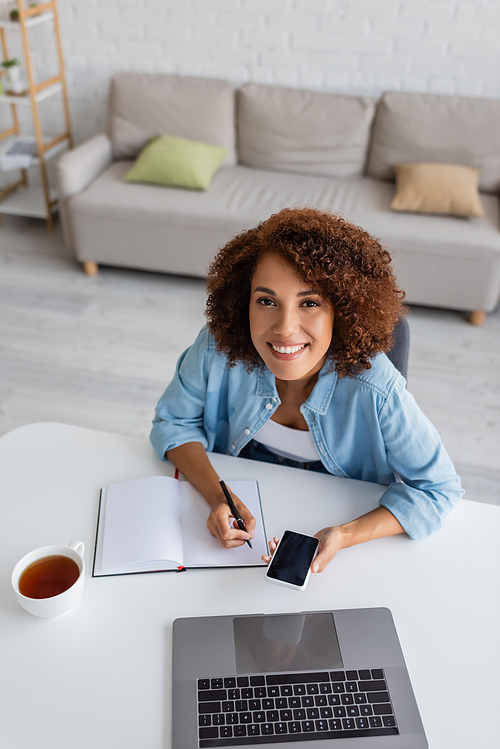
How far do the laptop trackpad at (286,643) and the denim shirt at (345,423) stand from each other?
0.24 metres

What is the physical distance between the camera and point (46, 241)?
346cm

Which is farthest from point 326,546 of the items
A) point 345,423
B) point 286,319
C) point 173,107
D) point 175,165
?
point 173,107

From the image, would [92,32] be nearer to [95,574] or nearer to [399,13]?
[399,13]

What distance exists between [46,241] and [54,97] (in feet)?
2.93

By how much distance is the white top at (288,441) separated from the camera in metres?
1.23

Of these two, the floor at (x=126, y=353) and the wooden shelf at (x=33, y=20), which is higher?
the wooden shelf at (x=33, y=20)

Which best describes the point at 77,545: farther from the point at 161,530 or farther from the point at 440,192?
the point at 440,192

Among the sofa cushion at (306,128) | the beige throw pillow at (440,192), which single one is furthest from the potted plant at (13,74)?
the beige throw pillow at (440,192)

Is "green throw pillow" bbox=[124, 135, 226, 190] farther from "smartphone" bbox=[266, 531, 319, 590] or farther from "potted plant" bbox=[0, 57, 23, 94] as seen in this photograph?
"smartphone" bbox=[266, 531, 319, 590]

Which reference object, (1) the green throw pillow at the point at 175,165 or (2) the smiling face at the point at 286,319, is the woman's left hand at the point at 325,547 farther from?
(1) the green throw pillow at the point at 175,165

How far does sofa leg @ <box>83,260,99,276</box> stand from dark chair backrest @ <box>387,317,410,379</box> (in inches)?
86.2

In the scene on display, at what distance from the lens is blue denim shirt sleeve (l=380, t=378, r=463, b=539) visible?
3.36 feet

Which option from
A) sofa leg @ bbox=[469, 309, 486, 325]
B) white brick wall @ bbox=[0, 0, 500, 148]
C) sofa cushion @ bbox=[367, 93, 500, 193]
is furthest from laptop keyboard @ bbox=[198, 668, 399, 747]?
white brick wall @ bbox=[0, 0, 500, 148]

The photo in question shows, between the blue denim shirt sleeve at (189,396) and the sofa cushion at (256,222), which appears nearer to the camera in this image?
the blue denim shirt sleeve at (189,396)
